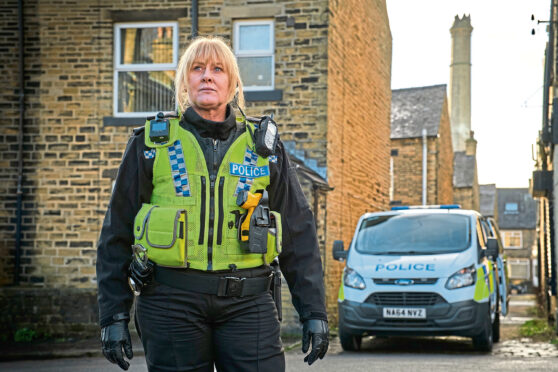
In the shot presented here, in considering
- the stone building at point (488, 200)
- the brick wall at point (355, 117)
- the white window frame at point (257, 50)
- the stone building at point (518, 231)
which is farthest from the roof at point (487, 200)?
the white window frame at point (257, 50)

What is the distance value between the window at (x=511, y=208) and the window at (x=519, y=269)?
23.8ft

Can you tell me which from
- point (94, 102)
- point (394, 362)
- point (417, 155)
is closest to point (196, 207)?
point (394, 362)

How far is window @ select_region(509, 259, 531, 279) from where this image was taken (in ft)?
208

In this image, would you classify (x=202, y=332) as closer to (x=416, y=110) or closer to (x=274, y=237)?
(x=274, y=237)

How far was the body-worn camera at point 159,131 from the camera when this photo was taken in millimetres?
3244

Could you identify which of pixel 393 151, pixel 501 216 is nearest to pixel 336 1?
pixel 393 151

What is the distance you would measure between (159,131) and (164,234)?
43cm

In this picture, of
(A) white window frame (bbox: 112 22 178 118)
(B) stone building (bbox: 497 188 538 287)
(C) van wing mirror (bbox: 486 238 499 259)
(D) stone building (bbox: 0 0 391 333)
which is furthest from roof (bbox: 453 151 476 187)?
(C) van wing mirror (bbox: 486 238 499 259)

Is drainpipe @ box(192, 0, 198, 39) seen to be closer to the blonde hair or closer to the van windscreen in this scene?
the van windscreen

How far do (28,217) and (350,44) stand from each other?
250 inches

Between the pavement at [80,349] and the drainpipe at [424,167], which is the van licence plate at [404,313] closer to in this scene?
Answer: the pavement at [80,349]

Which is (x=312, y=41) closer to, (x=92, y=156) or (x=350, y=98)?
(x=350, y=98)

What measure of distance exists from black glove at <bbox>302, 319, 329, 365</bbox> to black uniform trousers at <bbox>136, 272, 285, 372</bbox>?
201 mm

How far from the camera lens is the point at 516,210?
70.3m
